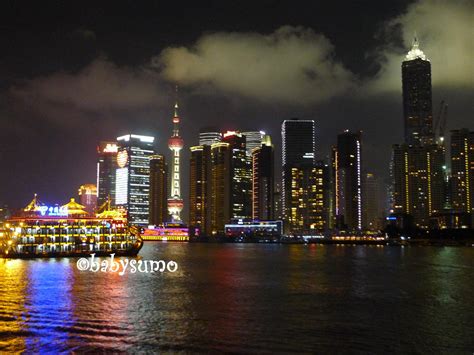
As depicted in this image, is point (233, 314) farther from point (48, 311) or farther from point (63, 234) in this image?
point (63, 234)

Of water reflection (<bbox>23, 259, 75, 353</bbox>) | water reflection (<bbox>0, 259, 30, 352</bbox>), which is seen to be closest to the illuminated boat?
water reflection (<bbox>0, 259, 30, 352</bbox>)

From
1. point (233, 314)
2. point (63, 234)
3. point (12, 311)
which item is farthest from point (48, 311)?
point (63, 234)

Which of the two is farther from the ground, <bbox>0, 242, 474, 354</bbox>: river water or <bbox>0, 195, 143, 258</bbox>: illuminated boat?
<bbox>0, 195, 143, 258</bbox>: illuminated boat

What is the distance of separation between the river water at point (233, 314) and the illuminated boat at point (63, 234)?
31711 millimetres

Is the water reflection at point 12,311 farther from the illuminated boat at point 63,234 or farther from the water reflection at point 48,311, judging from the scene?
the illuminated boat at point 63,234

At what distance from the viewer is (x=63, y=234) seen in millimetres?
97250

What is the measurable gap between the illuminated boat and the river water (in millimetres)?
31711

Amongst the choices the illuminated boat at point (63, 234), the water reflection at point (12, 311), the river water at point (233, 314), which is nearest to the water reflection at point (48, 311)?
the river water at point (233, 314)

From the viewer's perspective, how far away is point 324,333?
31750mm

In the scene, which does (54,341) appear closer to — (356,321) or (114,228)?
(356,321)

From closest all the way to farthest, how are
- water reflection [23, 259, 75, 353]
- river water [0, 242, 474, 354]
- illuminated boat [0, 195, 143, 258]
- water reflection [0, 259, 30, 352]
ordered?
water reflection [0, 259, 30, 352], water reflection [23, 259, 75, 353], river water [0, 242, 474, 354], illuminated boat [0, 195, 143, 258]

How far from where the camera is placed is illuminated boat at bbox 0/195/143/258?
308 feet

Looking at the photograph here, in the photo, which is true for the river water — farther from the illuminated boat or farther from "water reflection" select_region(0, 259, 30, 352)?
the illuminated boat

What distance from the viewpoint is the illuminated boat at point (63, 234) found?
93812 mm
